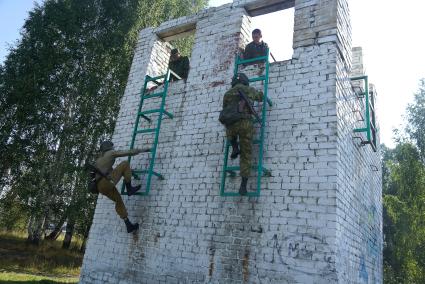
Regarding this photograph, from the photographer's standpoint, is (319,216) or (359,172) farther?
(359,172)

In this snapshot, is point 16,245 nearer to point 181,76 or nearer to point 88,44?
point 88,44

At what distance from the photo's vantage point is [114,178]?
4.66 m

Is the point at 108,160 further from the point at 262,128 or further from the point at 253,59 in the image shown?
the point at 253,59

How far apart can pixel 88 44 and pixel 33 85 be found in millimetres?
2281

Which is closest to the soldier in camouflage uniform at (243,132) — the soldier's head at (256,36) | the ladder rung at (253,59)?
the ladder rung at (253,59)

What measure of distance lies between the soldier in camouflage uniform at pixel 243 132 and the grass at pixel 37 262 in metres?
5.15

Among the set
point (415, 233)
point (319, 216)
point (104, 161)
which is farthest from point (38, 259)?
point (415, 233)

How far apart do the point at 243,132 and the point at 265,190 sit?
775mm

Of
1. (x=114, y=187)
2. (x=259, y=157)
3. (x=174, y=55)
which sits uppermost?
(x=174, y=55)

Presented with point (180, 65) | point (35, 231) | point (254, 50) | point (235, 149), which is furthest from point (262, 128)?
point (35, 231)

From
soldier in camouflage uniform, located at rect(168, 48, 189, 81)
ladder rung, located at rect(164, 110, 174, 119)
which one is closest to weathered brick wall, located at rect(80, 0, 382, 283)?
ladder rung, located at rect(164, 110, 174, 119)

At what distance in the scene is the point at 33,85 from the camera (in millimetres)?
10477

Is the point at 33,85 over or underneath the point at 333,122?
over

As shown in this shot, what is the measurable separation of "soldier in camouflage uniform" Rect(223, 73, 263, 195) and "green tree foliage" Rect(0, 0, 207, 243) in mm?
7409
